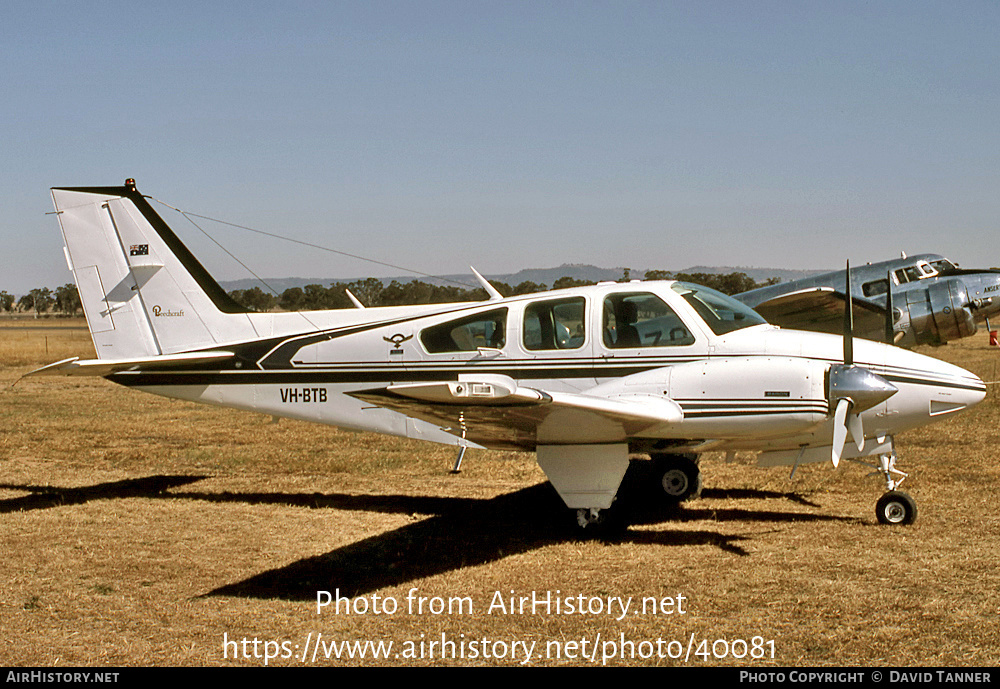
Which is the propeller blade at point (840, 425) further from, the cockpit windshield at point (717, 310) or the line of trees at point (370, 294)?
the line of trees at point (370, 294)

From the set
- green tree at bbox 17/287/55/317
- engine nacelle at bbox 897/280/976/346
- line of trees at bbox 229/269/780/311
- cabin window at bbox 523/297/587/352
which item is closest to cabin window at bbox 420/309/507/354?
cabin window at bbox 523/297/587/352

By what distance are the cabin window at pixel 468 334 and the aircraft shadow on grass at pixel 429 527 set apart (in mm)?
1976

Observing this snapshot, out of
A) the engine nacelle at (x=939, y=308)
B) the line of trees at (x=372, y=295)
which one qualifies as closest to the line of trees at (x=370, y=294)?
the line of trees at (x=372, y=295)

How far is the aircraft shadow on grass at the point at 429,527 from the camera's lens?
7.54 metres

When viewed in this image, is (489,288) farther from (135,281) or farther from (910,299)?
(910,299)

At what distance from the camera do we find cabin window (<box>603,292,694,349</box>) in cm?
863

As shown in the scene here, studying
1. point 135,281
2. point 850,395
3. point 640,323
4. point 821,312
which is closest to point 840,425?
point 850,395

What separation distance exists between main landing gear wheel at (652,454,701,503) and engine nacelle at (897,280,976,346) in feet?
24.3

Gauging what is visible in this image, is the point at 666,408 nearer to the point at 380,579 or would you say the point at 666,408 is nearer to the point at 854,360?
the point at 854,360

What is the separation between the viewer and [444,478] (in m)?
12.1

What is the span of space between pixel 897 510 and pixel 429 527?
192 inches

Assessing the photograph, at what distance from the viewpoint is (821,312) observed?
52.7ft

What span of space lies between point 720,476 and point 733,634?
6193mm
